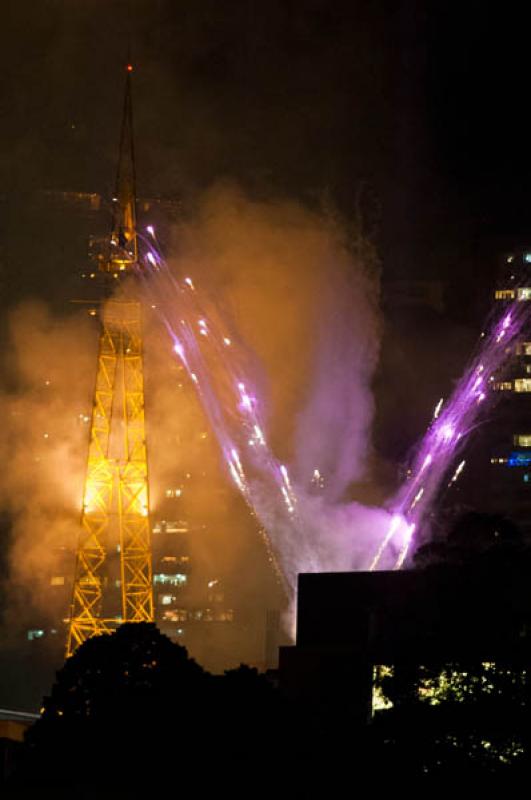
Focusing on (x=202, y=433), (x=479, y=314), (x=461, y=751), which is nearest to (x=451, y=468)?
(x=479, y=314)

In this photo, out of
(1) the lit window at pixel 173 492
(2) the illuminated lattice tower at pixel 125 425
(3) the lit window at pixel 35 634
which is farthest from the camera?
(1) the lit window at pixel 173 492

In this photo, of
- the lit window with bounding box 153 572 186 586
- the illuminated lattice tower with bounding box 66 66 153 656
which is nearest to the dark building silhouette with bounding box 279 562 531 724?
the illuminated lattice tower with bounding box 66 66 153 656

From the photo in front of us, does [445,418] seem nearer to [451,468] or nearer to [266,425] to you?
[266,425]

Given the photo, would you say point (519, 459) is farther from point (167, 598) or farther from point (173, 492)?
point (167, 598)

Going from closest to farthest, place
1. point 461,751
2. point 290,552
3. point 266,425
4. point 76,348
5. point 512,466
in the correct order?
point 461,751
point 290,552
point 266,425
point 76,348
point 512,466

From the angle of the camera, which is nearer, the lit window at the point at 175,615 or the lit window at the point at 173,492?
the lit window at the point at 175,615

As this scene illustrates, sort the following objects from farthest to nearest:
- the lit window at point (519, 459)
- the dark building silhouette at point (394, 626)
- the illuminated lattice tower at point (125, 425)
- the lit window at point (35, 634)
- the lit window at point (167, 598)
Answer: the lit window at point (519, 459) < the lit window at point (167, 598) < the lit window at point (35, 634) < the illuminated lattice tower at point (125, 425) < the dark building silhouette at point (394, 626)

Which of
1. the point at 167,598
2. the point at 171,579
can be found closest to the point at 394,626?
the point at 167,598

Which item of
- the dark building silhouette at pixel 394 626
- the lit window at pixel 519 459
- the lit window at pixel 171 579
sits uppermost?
the lit window at pixel 519 459

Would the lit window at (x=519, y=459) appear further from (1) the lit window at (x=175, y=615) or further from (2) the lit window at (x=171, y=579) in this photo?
(1) the lit window at (x=175, y=615)

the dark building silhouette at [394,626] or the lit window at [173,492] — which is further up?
the lit window at [173,492]

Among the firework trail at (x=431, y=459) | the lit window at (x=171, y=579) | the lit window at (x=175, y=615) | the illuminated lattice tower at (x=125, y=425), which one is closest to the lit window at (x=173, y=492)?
the lit window at (x=171, y=579)
